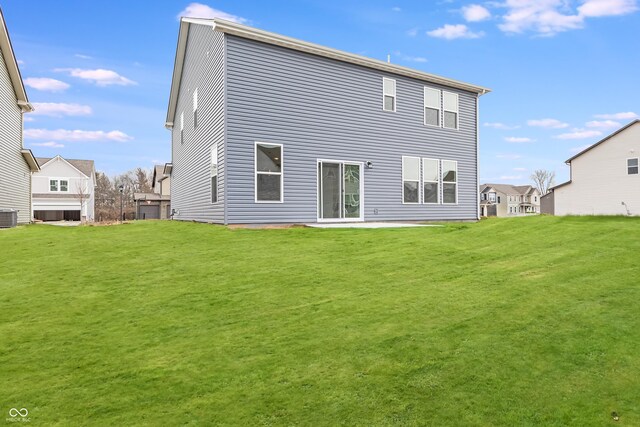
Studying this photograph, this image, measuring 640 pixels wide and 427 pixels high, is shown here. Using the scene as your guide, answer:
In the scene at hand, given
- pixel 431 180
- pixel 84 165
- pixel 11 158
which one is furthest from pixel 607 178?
pixel 84 165

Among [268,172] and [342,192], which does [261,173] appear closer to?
[268,172]

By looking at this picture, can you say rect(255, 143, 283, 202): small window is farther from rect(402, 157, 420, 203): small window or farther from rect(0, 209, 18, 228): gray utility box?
rect(0, 209, 18, 228): gray utility box

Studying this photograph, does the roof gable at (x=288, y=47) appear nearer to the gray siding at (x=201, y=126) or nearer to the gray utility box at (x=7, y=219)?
the gray siding at (x=201, y=126)

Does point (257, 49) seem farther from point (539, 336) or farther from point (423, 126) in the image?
point (539, 336)

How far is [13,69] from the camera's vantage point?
57.4ft

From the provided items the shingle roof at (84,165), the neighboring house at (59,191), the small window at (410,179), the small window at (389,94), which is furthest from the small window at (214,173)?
the shingle roof at (84,165)

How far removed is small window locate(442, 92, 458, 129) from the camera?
52.9ft

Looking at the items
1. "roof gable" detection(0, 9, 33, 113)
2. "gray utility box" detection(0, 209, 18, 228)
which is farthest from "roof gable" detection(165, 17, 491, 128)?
"gray utility box" detection(0, 209, 18, 228)

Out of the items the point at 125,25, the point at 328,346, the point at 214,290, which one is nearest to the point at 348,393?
the point at 328,346

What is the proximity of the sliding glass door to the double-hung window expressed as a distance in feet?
10.7

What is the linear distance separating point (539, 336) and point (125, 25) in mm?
22300

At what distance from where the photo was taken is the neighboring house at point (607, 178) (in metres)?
24.8

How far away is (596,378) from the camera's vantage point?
3.16 meters

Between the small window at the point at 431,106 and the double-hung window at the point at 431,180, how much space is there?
163 centimetres
